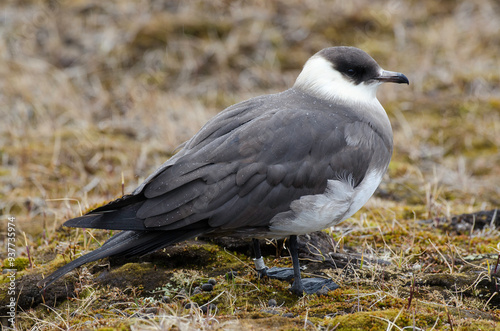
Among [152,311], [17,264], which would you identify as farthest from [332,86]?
[17,264]

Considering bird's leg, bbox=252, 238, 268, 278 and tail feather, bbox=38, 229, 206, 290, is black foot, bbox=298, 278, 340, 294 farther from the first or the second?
tail feather, bbox=38, 229, 206, 290

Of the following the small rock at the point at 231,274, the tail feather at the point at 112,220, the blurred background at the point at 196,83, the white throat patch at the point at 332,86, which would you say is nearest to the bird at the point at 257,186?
the tail feather at the point at 112,220

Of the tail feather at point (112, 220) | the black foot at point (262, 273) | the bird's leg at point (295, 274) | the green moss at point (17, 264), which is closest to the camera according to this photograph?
the tail feather at point (112, 220)

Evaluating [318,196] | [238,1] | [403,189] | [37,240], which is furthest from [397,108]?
[37,240]

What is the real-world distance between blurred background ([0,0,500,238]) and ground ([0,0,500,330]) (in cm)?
3

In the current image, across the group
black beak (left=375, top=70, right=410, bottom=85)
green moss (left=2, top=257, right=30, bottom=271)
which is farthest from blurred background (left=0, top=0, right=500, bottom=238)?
black beak (left=375, top=70, right=410, bottom=85)

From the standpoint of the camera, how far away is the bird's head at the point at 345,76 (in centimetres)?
401

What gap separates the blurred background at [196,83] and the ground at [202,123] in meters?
0.03

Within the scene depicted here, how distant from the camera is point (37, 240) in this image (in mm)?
4531

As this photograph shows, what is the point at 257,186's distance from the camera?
11.2 feet

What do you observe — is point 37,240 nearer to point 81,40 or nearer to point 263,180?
point 263,180

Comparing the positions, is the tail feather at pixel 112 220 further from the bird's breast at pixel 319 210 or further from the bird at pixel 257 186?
the bird's breast at pixel 319 210

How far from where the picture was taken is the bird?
11.0 ft

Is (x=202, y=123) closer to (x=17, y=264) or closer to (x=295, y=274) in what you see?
(x=17, y=264)
